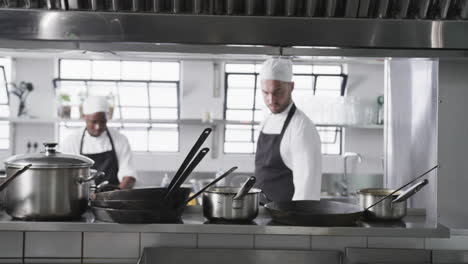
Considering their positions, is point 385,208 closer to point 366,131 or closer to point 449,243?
point 449,243

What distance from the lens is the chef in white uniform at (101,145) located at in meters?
4.83

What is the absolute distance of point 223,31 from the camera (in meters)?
1.90

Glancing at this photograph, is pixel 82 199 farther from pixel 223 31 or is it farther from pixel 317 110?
pixel 317 110

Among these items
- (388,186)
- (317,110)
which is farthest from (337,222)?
(317,110)

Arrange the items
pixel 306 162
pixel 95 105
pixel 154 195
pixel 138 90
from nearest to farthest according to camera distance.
→ pixel 154 195 → pixel 306 162 → pixel 95 105 → pixel 138 90

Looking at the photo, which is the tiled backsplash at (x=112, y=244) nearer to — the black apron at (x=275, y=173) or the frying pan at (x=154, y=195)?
the frying pan at (x=154, y=195)

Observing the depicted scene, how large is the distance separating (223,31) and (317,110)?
4293 mm

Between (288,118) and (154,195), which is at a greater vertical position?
(288,118)

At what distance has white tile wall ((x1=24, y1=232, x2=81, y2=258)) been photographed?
2.01 meters

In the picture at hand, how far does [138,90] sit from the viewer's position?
269 inches

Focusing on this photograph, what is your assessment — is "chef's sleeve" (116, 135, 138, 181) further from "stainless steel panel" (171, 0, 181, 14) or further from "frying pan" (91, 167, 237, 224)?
"stainless steel panel" (171, 0, 181, 14)

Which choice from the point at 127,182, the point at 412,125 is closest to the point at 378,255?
the point at 412,125

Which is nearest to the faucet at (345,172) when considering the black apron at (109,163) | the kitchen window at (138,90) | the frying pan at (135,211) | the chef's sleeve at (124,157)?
the kitchen window at (138,90)

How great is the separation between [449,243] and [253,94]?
4.90 meters
